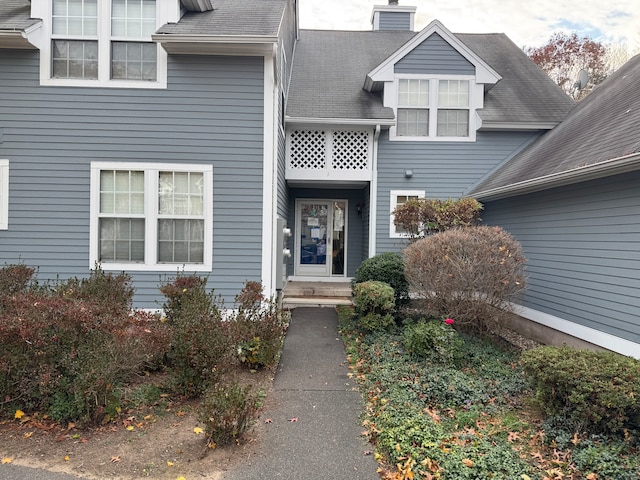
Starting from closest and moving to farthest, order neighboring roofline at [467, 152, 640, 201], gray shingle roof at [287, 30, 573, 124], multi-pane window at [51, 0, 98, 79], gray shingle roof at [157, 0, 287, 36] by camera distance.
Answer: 1. neighboring roofline at [467, 152, 640, 201]
2. gray shingle roof at [157, 0, 287, 36]
3. multi-pane window at [51, 0, 98, 79]
4. gray shingle roof at [287, 30, 573, 124]

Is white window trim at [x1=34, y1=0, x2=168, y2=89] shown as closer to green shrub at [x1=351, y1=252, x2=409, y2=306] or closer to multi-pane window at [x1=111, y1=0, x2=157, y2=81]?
multi-pane window at [x1=111, y1=0, x2=157, y2=81]

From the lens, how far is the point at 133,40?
6.21 metres

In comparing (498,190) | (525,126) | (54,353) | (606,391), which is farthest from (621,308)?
(54,353)

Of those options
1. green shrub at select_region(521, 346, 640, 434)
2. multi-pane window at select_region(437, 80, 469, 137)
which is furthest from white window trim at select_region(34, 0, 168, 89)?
green shrub at select_region(521, 346, 640, 434)

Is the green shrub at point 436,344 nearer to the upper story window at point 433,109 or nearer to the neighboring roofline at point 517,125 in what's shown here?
the upper story window at point 433,109

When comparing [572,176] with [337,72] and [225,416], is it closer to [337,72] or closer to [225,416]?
[225,416]

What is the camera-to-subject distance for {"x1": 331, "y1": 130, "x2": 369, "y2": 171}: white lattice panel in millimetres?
9031

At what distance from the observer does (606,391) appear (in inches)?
125

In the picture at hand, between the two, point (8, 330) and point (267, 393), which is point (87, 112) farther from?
point (267, 393)

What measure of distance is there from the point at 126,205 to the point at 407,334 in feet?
15.7

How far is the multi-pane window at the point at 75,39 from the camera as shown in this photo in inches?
242

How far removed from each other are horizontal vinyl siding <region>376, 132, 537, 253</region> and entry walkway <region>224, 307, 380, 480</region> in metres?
4.57

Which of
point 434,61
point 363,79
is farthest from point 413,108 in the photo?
point 363,79

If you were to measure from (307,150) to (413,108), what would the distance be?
267 cm
